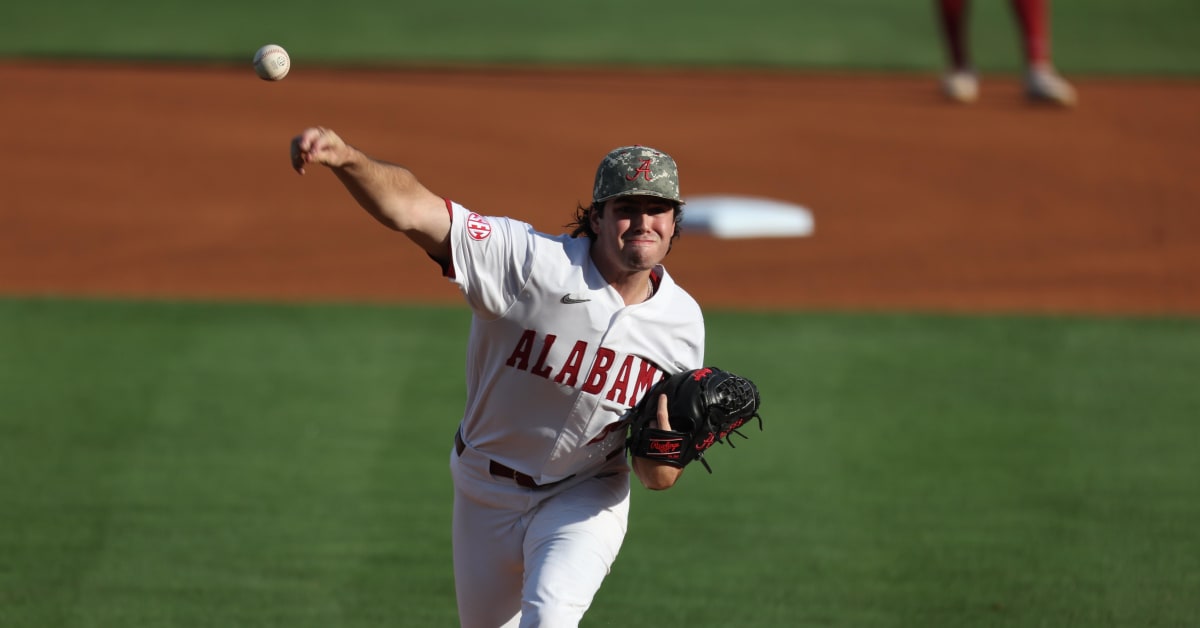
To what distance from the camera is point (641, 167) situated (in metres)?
4.49

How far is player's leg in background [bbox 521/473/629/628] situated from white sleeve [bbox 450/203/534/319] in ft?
2.17

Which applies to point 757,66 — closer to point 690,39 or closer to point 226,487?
point 690,39

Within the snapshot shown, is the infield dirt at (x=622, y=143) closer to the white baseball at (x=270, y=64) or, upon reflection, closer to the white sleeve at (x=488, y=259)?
the white sleeve at (x=488, y=259)

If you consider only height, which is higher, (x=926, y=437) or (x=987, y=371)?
(x=987, y=371)

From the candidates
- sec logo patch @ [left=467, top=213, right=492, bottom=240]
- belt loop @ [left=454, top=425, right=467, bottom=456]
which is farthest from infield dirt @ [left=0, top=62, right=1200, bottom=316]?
sec logo patch @ [left=467, top=213, right=492, bottom=240]

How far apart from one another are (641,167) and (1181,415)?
5.14m

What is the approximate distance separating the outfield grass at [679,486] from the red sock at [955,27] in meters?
4.47

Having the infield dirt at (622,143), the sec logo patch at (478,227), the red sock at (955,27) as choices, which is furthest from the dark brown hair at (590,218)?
the red sock at (955,27)

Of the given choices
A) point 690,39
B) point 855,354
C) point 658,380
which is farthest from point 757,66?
point 658,380

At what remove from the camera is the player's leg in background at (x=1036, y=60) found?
13438mm

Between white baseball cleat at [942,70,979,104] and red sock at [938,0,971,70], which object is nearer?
red sock at [938,0,971,70]

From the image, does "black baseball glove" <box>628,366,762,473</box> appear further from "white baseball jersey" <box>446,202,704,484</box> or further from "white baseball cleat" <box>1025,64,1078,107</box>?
"white baseball cleat" <box>1025,64,1078,107</box>

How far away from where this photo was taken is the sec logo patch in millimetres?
4363

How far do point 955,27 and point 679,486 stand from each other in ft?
24.4
